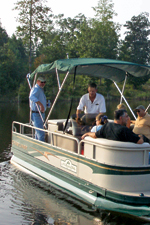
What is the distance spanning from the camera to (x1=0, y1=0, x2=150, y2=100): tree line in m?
30.2

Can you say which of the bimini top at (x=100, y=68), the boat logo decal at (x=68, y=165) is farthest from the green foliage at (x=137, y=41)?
the boat logo decal at (x=68, y=165)

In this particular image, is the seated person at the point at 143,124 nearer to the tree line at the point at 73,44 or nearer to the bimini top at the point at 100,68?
the bimini top at the point at 100,68

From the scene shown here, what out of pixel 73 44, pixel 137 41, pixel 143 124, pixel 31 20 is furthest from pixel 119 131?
pixel 137 41

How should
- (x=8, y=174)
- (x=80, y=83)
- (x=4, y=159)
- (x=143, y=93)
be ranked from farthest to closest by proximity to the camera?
(x=143, y=93) → (x=80, y=83) → (x=4, y=159) → (x=8, y=174)

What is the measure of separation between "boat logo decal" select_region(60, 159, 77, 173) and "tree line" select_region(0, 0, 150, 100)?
24125 millimetres

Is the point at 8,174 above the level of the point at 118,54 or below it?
below

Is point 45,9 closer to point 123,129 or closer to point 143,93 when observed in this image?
point 143,93

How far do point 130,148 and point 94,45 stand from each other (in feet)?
146

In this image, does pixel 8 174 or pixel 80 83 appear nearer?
pixel 8 174

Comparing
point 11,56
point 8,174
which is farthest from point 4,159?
point 11,56

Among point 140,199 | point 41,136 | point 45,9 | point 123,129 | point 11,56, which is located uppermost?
point 45,9

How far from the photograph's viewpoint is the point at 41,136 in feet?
21.6

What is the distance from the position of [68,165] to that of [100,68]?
276 centimetres

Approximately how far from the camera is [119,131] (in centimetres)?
441
